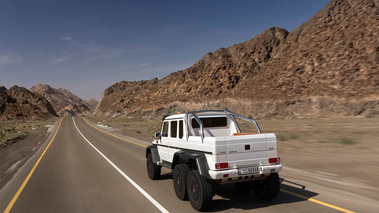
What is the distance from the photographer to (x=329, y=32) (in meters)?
51.3

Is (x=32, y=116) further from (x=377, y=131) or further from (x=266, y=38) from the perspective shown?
(x=377, y=131)

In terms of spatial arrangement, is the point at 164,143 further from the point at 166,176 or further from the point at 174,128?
the point at 166,176

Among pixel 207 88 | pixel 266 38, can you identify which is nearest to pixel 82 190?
pixel 207 88

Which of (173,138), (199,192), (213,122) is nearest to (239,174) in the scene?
(199,192)

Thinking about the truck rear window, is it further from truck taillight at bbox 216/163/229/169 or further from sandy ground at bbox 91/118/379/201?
sandy ground at bbox 91/118/379/201

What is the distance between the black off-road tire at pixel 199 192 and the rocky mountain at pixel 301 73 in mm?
36237

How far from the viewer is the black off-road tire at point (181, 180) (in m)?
6.16

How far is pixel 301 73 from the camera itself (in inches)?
1951

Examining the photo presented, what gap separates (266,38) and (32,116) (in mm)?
103454

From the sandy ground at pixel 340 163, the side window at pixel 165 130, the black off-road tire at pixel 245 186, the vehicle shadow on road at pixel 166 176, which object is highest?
the side window at pixel 165 130

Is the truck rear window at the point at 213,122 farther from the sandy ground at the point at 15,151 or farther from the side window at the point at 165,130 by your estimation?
the sandy ground at the point at 15,151

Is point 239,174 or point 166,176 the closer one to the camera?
point 239,174

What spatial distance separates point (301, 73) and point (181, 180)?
4888 cm

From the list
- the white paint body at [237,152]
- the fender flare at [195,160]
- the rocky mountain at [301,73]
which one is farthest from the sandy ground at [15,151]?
the rocky mountain at [301,73]
